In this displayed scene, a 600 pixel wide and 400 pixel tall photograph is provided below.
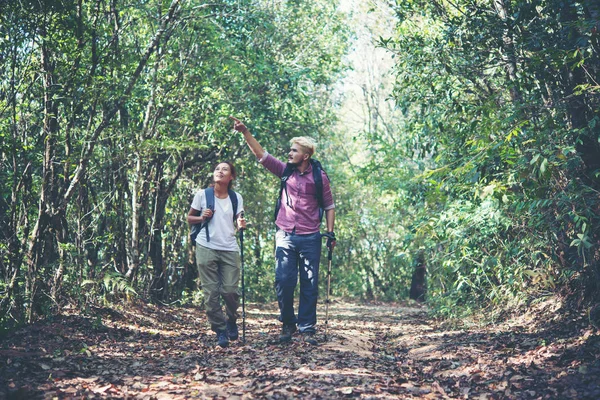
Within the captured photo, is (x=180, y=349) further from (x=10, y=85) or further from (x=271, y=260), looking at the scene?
(x=271, y=260)

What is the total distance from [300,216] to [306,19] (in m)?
12.3

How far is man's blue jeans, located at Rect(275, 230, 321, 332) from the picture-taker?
770 centimetres

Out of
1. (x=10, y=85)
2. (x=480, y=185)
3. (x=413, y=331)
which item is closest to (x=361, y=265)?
(x=413, y=331)

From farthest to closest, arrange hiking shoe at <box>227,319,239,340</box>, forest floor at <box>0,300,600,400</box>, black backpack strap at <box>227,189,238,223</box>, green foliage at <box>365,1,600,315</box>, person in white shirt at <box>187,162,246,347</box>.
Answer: hiking shoe at <box>227,319,239,340</box> → black backpack strap at <box>227,189,238,223</box> → person in white shirt at <box>187,162,246,347</box> → green foliage at <box>365,1,600,315</box> → forest floor at <box>0,300,600,400</box>

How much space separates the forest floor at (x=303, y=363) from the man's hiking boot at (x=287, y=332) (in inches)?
3.4

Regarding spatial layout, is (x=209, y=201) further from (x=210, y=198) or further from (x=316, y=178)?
(x=316, y=178)

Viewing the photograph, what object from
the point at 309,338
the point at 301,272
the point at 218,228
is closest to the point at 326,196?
the point at 301,272

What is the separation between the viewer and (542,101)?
352 inches

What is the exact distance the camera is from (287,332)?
25.6 ft

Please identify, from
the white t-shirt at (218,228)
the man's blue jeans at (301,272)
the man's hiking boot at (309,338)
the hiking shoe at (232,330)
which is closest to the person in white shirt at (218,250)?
the white t-shirt at (218,228)

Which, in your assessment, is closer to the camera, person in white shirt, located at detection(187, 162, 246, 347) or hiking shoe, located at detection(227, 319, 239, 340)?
person in white shirt, located at detection(187, 162, 246, 347)

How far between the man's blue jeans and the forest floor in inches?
14.1

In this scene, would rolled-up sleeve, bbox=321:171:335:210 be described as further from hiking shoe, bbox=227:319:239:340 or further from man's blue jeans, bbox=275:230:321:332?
hiking shoe, bbox=227:319:239:340

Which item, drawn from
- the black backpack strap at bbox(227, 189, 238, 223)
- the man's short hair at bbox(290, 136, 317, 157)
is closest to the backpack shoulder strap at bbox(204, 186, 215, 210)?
the black backpack strap at bbox(227, 189, 238, 223)
